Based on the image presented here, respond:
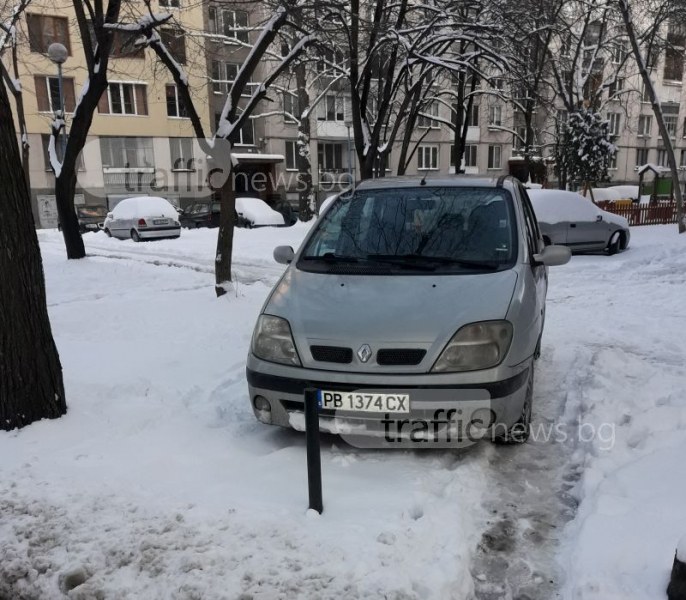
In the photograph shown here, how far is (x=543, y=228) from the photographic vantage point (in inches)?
522

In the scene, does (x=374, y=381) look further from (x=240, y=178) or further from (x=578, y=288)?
(x=240, y=178)

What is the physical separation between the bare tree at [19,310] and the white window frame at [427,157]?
42.5 metres

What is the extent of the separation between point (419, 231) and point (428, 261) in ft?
1.31

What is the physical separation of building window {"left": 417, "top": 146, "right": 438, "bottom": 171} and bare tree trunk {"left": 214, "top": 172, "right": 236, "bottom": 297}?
38.3 metres

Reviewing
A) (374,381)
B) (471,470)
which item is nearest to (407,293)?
(374,381)

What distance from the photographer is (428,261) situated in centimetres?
409

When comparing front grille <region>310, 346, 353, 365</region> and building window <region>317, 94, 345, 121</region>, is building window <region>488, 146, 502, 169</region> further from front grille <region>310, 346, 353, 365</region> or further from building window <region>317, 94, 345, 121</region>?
front grille <region>310, 346, 353, 365</region>

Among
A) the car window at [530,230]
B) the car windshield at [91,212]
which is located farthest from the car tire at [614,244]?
the car windshield at [91,212]

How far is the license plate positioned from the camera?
3322 mm

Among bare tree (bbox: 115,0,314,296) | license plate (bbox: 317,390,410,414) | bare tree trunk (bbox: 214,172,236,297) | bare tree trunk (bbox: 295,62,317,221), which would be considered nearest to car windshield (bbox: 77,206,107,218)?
bare tree trunk (bbox: 295,62,317,221)

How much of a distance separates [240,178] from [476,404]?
38.1 m

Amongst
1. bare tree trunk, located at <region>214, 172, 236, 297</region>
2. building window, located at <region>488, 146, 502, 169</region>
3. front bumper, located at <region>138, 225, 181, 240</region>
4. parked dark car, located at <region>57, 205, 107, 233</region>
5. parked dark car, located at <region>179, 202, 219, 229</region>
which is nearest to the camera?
bare tree trunk, located at <region>214, 172, 236, 297</region>

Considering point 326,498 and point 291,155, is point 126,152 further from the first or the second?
point 326,498

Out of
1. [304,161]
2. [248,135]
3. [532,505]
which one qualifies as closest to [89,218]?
[304,161]
